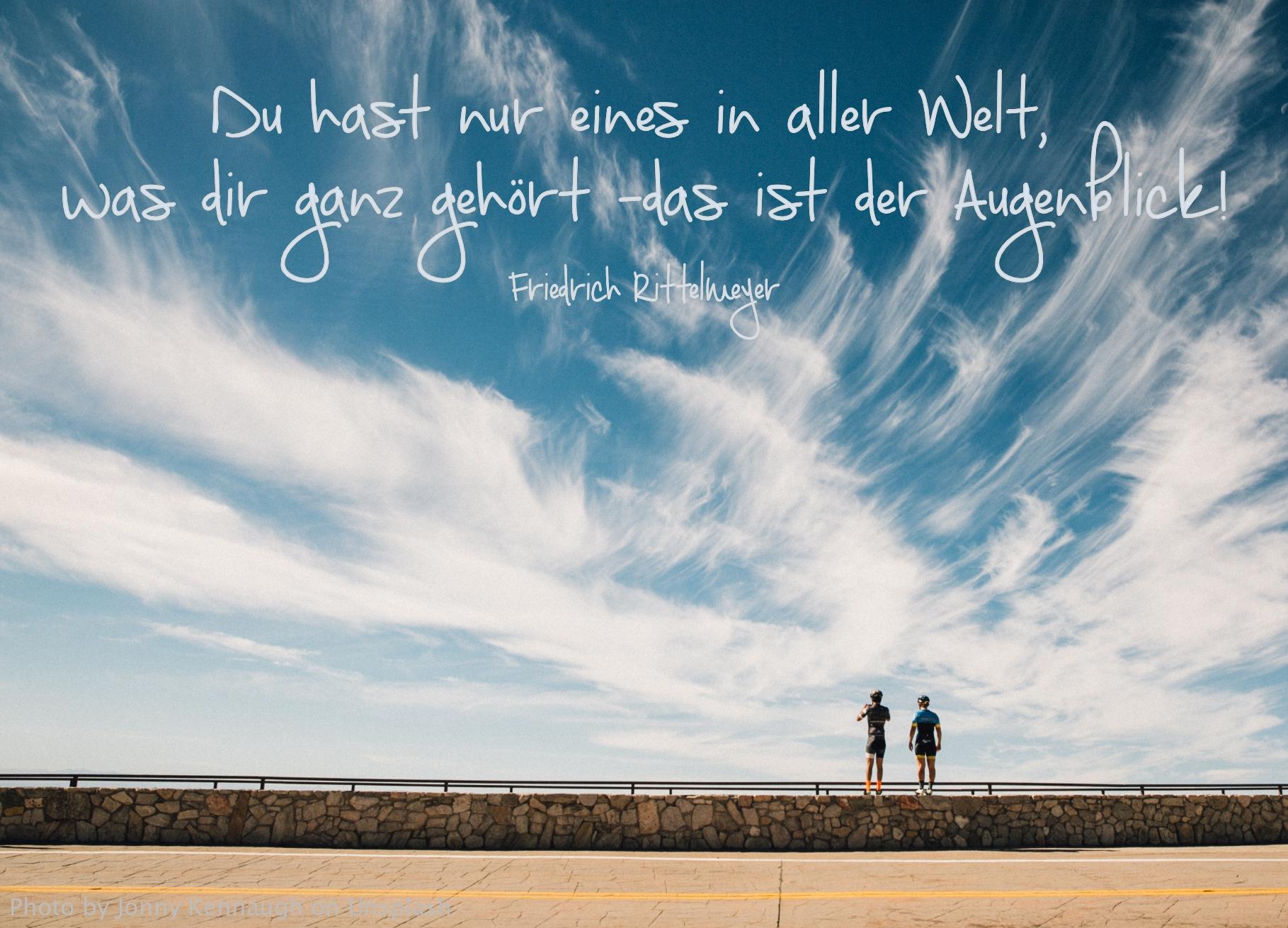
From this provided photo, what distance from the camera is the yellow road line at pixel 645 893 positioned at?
8945 mm

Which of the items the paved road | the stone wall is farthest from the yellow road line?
the stone wall

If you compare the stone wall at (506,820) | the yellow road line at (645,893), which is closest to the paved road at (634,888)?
the yellow road line at (645,893)

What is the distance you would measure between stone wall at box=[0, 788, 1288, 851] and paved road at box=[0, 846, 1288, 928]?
716mm

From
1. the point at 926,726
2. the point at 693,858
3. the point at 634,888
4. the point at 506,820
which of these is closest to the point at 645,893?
the point at 634,888

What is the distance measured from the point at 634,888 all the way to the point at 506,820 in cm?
404

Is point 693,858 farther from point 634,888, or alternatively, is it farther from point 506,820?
point 506,820

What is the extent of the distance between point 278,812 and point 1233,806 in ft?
51.6

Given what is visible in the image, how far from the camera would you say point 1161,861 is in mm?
11500

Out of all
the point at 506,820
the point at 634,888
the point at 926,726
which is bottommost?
the point at 634,888

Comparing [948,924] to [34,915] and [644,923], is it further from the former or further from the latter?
[34,915]

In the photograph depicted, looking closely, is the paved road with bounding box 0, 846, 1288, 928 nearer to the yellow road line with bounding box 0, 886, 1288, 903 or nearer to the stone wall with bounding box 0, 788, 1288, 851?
the yellow road line with bounding box 0, 886, 1288, 903

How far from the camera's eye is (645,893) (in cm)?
928

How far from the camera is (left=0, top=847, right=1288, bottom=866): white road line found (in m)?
11.4

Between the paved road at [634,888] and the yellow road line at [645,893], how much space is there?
3cm
